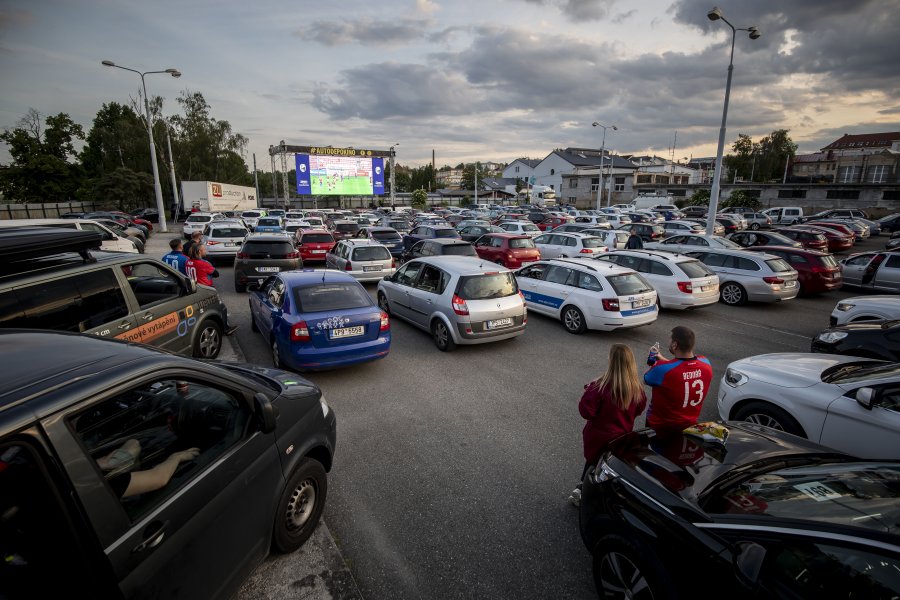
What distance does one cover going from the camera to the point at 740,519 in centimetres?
235

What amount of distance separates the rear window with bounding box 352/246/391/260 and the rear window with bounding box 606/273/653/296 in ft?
22.6

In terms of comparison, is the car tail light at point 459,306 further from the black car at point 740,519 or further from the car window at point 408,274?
the black car at point 740,519

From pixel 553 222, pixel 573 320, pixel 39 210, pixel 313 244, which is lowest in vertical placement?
pixel 573 320

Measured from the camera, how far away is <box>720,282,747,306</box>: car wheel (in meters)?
12.1

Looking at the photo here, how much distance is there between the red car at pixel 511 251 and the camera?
15.2 metres

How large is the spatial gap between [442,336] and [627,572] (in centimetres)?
576

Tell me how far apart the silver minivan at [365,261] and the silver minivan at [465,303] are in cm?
431

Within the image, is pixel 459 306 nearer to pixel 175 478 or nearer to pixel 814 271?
pixel 175 478

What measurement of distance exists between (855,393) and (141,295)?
8683 mm

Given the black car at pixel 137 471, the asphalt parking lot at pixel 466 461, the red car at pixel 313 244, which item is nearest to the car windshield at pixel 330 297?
the asphalt parking lot at pixel 466 461

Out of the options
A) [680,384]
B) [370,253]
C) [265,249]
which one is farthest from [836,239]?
[265,249]

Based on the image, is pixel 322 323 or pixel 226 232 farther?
pixel 226 232

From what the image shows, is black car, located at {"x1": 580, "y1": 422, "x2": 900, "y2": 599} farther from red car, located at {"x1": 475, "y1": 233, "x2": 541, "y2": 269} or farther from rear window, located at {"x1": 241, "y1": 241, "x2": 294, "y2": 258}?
red car, located at {"x1": 475, "y1": 233, "x2": 541, "y2": 269}

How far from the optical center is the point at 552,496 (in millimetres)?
4188
